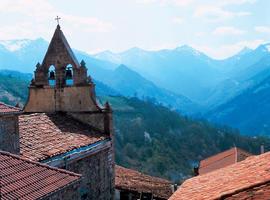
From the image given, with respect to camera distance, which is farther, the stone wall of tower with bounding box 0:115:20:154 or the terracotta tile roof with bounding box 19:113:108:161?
the terracotta tile roof with bounding box 19:113:108:161

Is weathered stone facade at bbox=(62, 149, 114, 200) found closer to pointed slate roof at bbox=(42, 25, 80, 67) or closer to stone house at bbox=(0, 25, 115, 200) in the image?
stone house at bbox=(0, 25, 115, 200)

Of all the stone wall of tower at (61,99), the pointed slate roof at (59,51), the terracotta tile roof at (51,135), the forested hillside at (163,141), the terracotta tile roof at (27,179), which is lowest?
the forested hillside at (163,141)

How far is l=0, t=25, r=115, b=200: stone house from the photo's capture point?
46.9 feet

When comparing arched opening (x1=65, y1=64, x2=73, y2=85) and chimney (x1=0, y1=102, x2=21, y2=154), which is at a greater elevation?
arched opening (x1=65, y1=64, x2=73, y2=85)

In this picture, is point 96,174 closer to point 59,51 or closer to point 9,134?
point 9,134

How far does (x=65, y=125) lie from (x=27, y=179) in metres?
10.4

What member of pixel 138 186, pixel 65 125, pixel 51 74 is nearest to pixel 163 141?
pixel 138 186

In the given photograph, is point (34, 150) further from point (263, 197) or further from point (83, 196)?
point (263, 197)

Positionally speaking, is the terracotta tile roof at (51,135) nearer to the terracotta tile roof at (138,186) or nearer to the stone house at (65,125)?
the stone house at (65,125)

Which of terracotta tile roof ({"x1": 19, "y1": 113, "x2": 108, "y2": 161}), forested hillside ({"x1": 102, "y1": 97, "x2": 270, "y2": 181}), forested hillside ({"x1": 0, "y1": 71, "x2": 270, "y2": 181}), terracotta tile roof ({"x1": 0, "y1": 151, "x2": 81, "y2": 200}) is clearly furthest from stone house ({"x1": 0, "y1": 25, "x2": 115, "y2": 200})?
forested hillside ({"x1": 0, "y1": 71, "x2": 270, "y2": 181})

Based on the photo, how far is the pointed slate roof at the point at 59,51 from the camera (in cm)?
2164

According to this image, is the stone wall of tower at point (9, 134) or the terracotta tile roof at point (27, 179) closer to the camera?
the terracotta tile roof at point (27, 179)

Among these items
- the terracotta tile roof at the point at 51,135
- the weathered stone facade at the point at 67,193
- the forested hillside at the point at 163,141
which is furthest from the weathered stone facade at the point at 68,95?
the forested hillside at the point at 163,141

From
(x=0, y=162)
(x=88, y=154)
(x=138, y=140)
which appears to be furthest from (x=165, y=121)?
(x=0, y=162)
